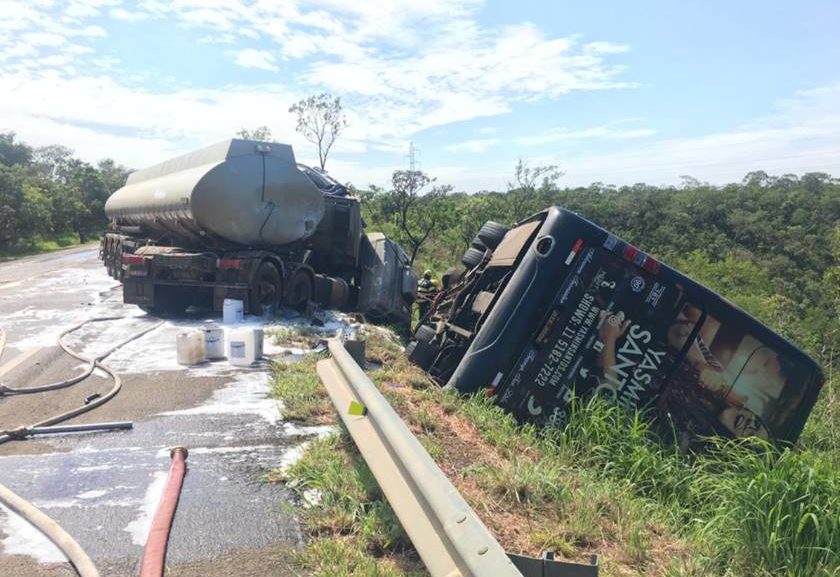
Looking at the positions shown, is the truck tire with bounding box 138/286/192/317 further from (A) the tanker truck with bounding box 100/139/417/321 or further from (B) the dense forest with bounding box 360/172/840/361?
(B) the dense forest with bounding box 360/172/840/361

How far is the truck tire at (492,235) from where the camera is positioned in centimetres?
713

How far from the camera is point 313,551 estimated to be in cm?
271

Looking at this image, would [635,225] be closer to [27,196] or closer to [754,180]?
[754,180]

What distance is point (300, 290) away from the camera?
1059 centimetres

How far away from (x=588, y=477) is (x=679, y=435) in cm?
Answer: 154

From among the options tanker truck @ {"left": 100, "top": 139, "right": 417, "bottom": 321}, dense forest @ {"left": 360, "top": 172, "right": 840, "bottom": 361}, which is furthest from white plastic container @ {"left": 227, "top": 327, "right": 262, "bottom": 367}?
dense forest @ {"left": 360, "top": 172, "right": 840, "bottom": 361}

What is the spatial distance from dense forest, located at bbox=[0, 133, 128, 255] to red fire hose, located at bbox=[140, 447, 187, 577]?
29150mm

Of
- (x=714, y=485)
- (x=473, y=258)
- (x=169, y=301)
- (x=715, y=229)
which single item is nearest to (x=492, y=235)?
(x=473, y=258)

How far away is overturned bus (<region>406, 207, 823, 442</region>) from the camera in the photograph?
16.6ft

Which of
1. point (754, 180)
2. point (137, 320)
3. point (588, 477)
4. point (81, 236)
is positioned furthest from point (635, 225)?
point (588, 477)

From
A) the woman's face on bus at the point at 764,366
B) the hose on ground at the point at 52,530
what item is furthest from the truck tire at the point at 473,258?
the hose on ground at the point at 52,530

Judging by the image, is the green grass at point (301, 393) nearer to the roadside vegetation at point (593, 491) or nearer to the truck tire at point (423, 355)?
the roadside vegetation at point (593, 491)

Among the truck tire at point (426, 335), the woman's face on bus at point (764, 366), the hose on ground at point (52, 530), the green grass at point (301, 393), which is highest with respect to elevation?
the woman's face on bus at point (764, 366)

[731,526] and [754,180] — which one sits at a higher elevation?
[754,180]
